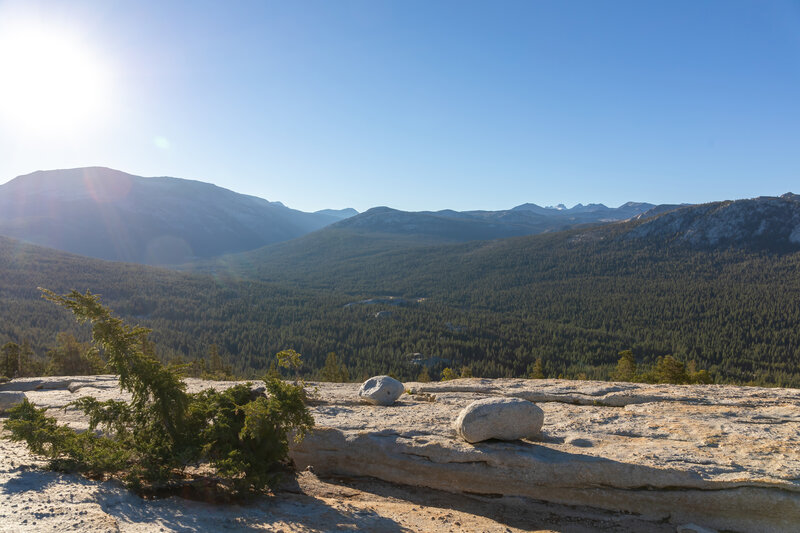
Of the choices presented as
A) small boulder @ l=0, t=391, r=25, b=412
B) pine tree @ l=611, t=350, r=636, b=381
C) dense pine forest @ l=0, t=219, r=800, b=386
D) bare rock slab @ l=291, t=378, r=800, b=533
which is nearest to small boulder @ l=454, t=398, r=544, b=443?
bare rock slab @ l=291, t=378, r=800, b=533

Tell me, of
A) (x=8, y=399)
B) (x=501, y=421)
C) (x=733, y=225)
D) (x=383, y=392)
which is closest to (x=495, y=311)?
(x=383, y=392)

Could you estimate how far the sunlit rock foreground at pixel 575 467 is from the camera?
9.99 m

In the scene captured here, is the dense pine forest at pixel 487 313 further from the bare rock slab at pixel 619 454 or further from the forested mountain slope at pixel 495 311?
the bare rock slab at pixel 619 454

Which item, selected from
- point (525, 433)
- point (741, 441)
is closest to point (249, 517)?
point (525, 433)

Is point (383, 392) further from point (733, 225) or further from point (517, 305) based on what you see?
point (733, 225)

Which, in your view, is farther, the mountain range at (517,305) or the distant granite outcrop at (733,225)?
the distant granite outcrop at (733,225)

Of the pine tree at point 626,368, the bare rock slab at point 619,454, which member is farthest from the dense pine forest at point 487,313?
the bare rock slab at point 619,454

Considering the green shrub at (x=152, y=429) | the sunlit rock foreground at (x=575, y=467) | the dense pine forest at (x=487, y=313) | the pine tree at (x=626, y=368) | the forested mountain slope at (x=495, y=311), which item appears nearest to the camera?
the sunlit rock foreground at (x=575, y=467)

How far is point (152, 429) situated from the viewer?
452 inches

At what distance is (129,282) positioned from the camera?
10462cm

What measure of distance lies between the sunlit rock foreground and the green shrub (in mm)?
775

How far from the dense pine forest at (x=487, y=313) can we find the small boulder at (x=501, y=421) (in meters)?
32.7

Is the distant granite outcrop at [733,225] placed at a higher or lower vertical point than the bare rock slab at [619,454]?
higher

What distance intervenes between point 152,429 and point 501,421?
10.7 m
